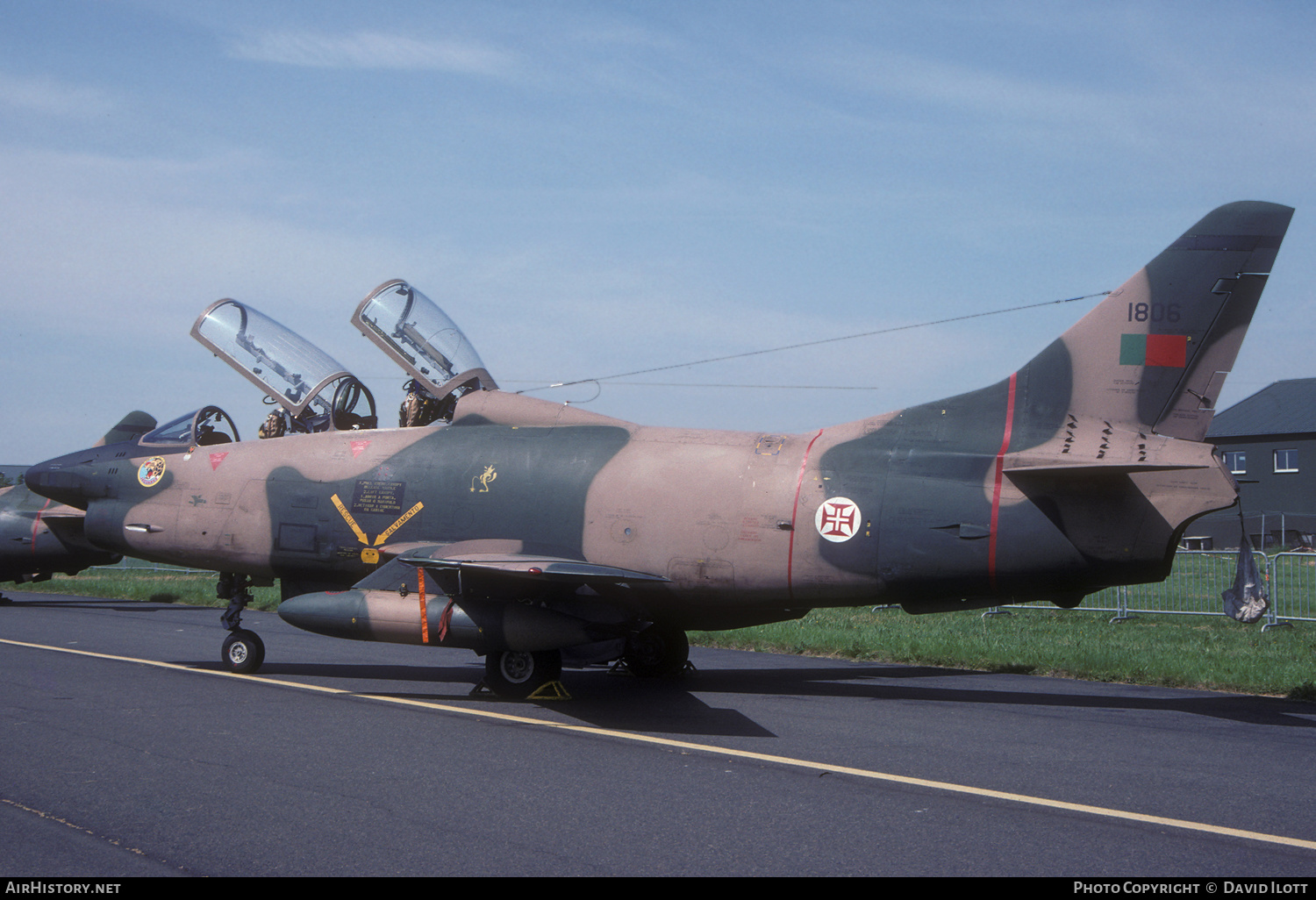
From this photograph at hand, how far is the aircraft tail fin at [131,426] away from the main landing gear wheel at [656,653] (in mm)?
13913

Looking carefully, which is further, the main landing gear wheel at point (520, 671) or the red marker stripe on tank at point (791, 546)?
the main landing gear wheel at point (520, 671)

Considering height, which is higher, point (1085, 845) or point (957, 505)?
point (957, 505)

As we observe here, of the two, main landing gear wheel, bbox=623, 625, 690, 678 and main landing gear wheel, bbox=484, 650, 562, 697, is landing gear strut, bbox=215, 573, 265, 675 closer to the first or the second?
main landing gear wheel, bbox=484, 650, 562, 697

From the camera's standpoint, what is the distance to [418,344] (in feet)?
41.1

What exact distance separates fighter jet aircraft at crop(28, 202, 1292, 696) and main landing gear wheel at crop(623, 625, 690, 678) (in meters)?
0.03

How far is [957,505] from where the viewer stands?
9.82 metres

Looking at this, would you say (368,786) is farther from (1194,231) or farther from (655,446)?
(1194,231)

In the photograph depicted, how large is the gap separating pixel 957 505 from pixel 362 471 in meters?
6.67

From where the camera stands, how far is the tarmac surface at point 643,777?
519cm

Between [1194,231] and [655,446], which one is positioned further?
[655,446]

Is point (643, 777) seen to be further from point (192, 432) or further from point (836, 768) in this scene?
point (192, 432)

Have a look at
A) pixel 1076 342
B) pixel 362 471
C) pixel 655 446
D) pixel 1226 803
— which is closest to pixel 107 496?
pixel 362 471

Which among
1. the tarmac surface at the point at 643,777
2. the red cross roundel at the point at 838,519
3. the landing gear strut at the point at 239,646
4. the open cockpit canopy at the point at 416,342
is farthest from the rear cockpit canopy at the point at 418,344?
the red cross roundel at the point at 838,519

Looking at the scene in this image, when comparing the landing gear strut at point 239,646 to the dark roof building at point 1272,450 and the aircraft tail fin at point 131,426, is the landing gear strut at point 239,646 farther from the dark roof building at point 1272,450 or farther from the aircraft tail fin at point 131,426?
the dark roof building at point 1272,450
